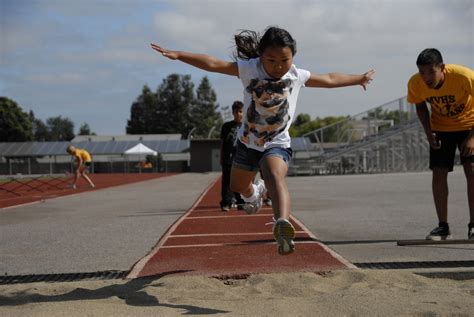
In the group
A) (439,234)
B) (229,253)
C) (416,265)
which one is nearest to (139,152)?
(229,253)

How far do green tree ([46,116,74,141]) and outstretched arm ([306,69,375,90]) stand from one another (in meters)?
167

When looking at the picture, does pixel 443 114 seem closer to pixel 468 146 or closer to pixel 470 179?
pixel 468 146

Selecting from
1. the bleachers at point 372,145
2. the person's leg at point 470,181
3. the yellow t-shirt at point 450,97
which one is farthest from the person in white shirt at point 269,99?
the bleachers at point 372,145

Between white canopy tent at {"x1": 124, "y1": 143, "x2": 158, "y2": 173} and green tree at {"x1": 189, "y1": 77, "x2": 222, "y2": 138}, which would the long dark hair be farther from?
green tree at {"x1": 189, "y1": 77, "x2": 222, "y2": 138}

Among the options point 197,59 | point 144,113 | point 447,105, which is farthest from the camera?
point 144,113

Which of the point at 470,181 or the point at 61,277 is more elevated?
the point at 470,181

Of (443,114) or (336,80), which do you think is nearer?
(336,80)

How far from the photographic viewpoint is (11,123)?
345ft

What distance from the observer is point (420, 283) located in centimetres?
490

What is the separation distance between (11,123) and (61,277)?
10723 cm

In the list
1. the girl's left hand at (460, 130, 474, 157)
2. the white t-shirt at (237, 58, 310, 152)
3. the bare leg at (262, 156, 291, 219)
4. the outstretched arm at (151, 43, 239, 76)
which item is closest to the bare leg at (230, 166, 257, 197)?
the white t-shirt at (237, 58, 310, 152)

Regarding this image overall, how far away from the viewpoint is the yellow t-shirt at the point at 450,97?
21.4 feet

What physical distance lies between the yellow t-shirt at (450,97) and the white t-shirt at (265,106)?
2143 millimetres

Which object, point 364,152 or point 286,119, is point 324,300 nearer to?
point 286,119
